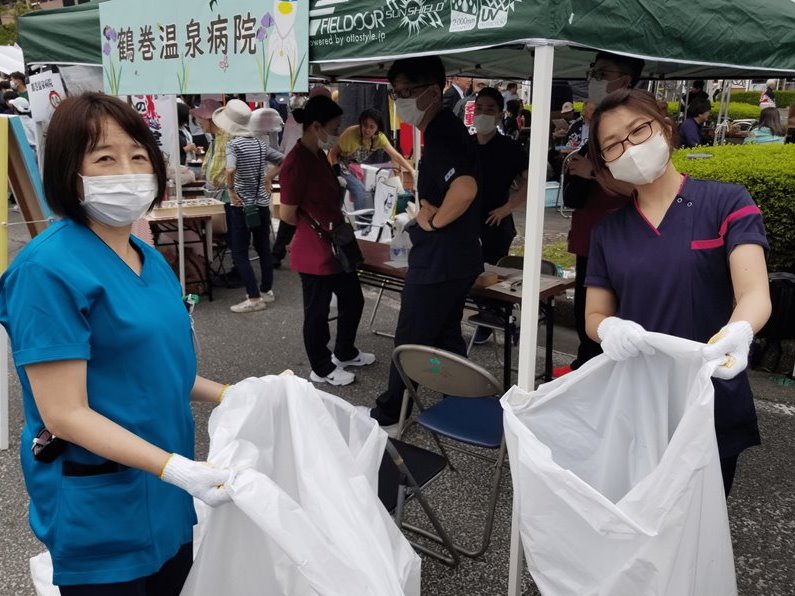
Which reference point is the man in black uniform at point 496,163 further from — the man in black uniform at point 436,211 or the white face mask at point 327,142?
the man in black uniform at point 436,211

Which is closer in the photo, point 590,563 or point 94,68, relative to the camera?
point 590,563

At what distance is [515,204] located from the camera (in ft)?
14.8

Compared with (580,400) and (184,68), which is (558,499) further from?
(184,68)

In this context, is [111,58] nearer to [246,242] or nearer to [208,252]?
[246,242]

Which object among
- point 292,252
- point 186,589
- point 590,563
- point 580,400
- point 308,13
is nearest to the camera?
point 186,589

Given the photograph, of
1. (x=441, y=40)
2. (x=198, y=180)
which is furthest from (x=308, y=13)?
(x=198, y=180)

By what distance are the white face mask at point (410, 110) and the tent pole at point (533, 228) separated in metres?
1.15

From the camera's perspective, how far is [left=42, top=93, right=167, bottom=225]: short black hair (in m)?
1.35

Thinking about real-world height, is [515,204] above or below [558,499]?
above

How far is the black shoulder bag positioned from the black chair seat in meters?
1.62

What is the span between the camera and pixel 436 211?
3.19m

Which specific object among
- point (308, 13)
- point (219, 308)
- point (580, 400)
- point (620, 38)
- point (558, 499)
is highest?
point (308, 13)

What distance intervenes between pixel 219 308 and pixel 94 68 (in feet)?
7.96

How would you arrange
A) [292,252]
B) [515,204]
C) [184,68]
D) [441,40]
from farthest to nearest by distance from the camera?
[515,204], [292,252], [184,68], [441,40]
